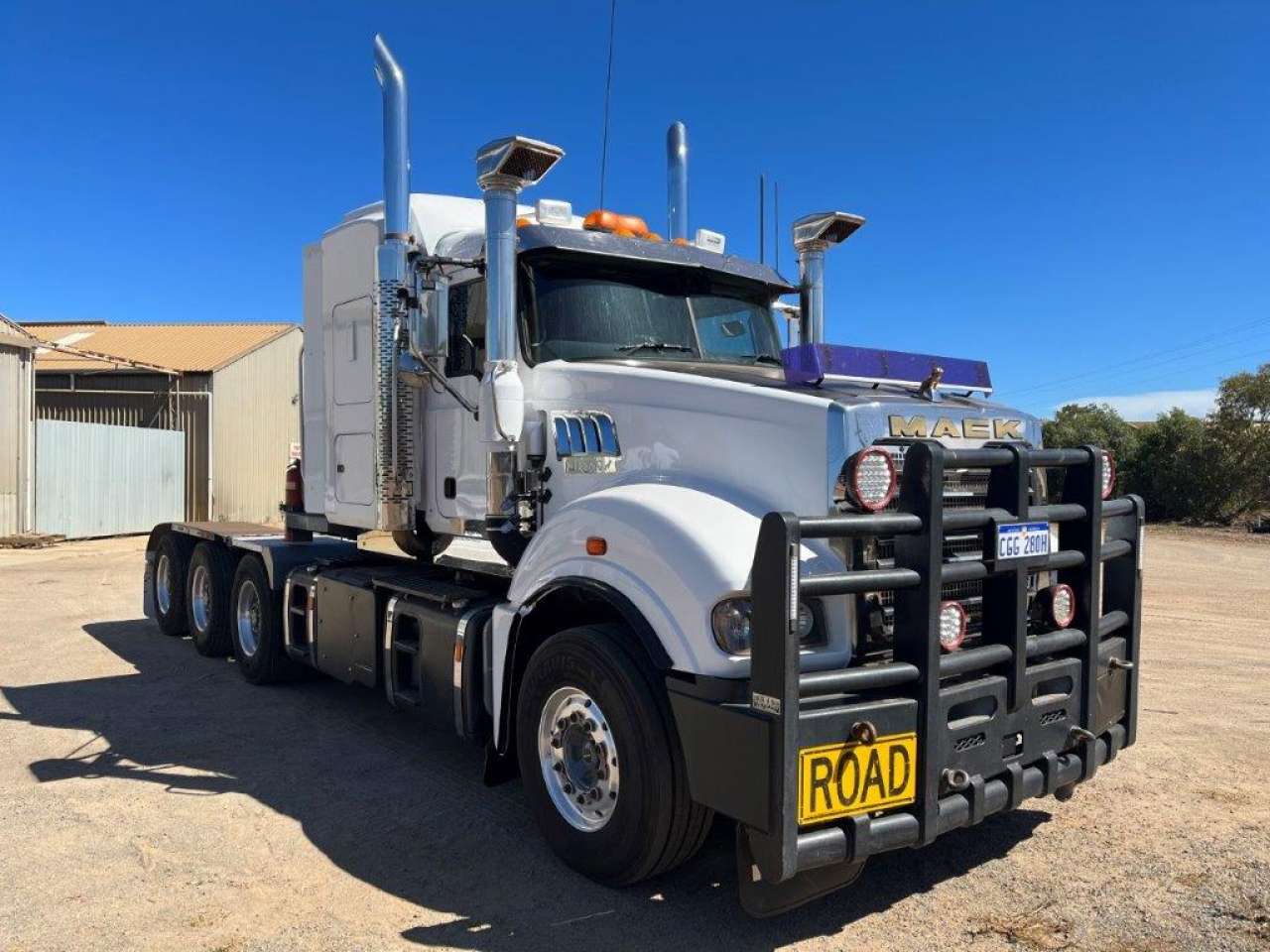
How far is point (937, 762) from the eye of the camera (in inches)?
138

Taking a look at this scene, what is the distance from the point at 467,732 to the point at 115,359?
852 inches

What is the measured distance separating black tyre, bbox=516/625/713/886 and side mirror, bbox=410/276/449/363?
2.08 metres

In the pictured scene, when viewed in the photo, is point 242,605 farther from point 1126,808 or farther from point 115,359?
point 115,359

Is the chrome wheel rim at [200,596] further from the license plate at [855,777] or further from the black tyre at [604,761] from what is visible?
the license plate at [855,777]

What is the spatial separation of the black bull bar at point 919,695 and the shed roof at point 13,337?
21.0m

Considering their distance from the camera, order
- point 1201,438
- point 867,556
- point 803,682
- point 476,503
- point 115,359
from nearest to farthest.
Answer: point 803,682
point 867,556
point 476,503
point 115,359
point 1201,438

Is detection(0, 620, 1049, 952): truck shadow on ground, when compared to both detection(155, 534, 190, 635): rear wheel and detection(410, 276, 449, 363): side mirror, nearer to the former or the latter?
detection(155, 534, 190, 635): rear wheel

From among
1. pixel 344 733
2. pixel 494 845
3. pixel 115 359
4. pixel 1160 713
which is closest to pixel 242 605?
pixel 344 733

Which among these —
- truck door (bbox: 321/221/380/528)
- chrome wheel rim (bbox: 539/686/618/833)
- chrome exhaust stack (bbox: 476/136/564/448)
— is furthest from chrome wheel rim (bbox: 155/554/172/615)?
chrome wheel rim (bbox: 539/686/618/833)

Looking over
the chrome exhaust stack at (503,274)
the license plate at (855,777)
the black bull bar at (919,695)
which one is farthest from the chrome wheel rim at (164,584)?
the license plate at (855,777)

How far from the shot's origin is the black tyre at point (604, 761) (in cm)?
374

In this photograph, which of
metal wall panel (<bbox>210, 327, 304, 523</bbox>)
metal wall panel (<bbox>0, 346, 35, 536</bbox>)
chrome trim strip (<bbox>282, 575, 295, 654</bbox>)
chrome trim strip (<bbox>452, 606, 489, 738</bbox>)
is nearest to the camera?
chrome trim strip (<bbox>452, 606, 489, 738</bbox>)

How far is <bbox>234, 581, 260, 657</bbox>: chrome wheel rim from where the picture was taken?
8078 mm

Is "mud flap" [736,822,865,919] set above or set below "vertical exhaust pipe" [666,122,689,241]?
below
